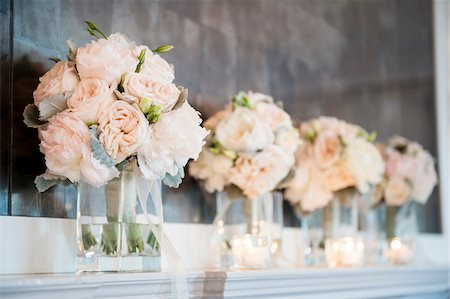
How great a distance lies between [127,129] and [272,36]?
109cm

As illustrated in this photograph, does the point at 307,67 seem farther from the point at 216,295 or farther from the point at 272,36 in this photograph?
the point at 216,295

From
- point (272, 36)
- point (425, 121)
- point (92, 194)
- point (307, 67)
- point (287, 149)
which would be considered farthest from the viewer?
point (425, 121)

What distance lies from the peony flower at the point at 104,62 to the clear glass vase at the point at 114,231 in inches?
7.8

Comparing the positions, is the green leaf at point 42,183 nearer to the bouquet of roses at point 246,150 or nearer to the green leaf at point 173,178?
the green leaf at point 173,178

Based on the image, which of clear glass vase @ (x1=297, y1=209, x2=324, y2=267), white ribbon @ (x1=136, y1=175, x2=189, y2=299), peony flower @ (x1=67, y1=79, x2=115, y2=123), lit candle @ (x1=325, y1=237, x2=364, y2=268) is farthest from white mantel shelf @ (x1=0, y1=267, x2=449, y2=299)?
peony flower @ (x1=67, y1=79, x2=115, y2=123)

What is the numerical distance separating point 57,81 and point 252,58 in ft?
3.12

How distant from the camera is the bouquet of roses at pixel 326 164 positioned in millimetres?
2512

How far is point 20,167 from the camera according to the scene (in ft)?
5.62

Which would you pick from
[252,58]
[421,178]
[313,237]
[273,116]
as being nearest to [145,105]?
[273,116]

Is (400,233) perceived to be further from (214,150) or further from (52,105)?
(52,105)

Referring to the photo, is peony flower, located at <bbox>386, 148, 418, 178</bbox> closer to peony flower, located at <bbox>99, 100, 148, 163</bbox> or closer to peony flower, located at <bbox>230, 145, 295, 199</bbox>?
peony flower, located at <bbox>230, 145, 295, 199</bbox>

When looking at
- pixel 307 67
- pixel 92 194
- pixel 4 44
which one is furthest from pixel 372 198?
pixel 4 44

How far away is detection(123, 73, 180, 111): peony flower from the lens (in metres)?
1.67

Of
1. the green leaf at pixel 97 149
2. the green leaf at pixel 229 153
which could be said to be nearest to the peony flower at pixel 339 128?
the green leaf at pixel 229 153
